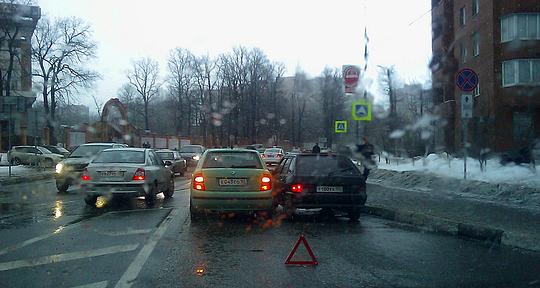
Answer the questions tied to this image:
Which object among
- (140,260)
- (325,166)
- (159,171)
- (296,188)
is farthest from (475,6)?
(140,260)

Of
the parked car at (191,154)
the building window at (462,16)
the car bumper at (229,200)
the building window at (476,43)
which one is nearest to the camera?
the car bumper at (229,200)

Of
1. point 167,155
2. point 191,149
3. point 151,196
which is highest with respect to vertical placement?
point 191,149

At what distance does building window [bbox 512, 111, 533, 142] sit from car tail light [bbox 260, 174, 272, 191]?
907 inches

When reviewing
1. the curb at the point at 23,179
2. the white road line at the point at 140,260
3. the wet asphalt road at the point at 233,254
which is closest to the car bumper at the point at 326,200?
the wet asphalt road at the point at 233,254

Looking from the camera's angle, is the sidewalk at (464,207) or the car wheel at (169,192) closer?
the sidewalk at (464,207)

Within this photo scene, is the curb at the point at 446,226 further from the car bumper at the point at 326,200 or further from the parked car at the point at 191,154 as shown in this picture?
the parked car at the point at 191,154

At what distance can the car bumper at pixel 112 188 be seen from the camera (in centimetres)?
1277

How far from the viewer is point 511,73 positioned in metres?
29.5

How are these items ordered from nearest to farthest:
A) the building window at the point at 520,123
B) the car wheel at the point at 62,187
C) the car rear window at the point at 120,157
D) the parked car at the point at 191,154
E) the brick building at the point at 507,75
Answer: the car rear window at the point at 120,157 → the car wheel at the point at 62,187 → the brick building at the point at 507,75 → the building window at the point at 520,123 → the parked car at the point at 191,154

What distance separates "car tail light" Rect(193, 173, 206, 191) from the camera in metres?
10.6

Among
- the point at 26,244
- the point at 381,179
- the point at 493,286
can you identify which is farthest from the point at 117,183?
the point at 381,179

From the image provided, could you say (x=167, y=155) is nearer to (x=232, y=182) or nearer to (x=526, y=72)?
(x=232, y=182)

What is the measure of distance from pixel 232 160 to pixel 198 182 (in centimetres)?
98

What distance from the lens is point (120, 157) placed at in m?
13.7
